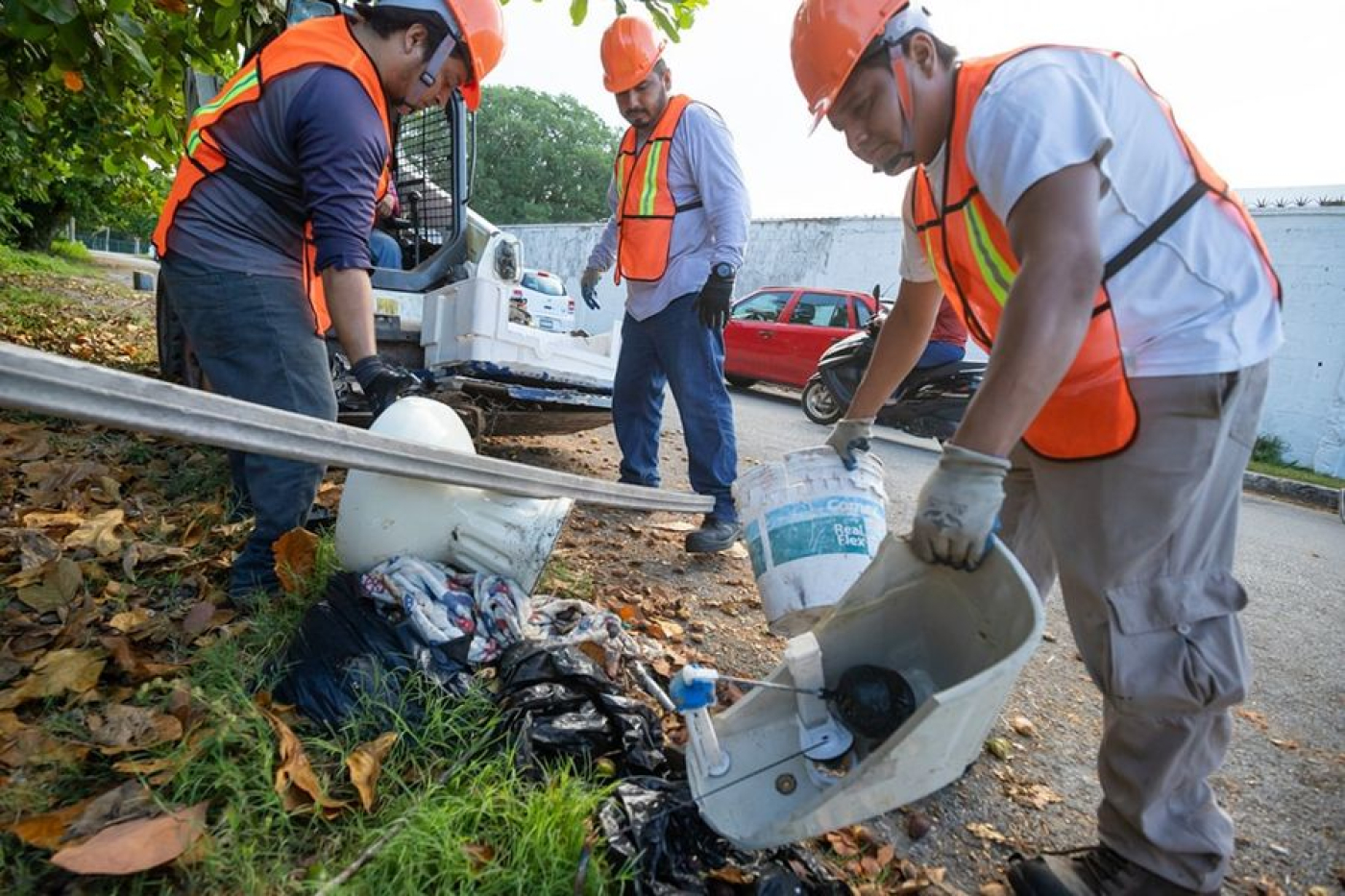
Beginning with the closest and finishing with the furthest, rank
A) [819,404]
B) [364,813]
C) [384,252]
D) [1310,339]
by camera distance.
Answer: [364,813], [384,252], [819,404], [1310,339]

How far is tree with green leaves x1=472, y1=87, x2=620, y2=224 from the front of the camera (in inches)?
1329

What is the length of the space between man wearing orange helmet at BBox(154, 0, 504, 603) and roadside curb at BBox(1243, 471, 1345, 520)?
9793 mm

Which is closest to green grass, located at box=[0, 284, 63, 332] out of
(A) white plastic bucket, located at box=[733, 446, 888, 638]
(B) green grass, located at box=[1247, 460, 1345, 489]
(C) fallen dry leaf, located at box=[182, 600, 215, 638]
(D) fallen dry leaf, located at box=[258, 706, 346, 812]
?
(C) fallen dry leaf, located at box=[182, 600, 215, 638]

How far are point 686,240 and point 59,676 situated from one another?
266 cm

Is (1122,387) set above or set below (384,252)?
below

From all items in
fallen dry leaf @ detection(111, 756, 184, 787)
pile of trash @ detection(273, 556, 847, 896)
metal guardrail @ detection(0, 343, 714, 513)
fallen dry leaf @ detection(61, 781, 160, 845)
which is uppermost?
metal guardrail @ detection(0, 343, 714, 513)

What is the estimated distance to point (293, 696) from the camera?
1597 mm

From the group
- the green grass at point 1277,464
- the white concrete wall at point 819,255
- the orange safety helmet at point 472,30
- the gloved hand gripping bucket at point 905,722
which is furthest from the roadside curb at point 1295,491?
the orange safety helmet at point 472,30

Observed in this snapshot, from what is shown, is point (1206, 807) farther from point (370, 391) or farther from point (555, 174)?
point (555, 174)

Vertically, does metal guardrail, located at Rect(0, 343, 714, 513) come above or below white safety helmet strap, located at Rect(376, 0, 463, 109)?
below

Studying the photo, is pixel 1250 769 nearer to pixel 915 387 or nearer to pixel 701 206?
pixel 701 206

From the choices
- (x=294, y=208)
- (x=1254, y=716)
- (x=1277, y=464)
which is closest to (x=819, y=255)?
(x=1277, y=464)

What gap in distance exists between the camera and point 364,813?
1360mm

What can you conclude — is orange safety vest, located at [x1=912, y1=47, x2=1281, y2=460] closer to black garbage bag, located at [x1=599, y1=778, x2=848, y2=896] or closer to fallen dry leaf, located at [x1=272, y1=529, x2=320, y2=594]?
black garbage bag, located at [x1=599, y1=778, x2=848, y2=896]
